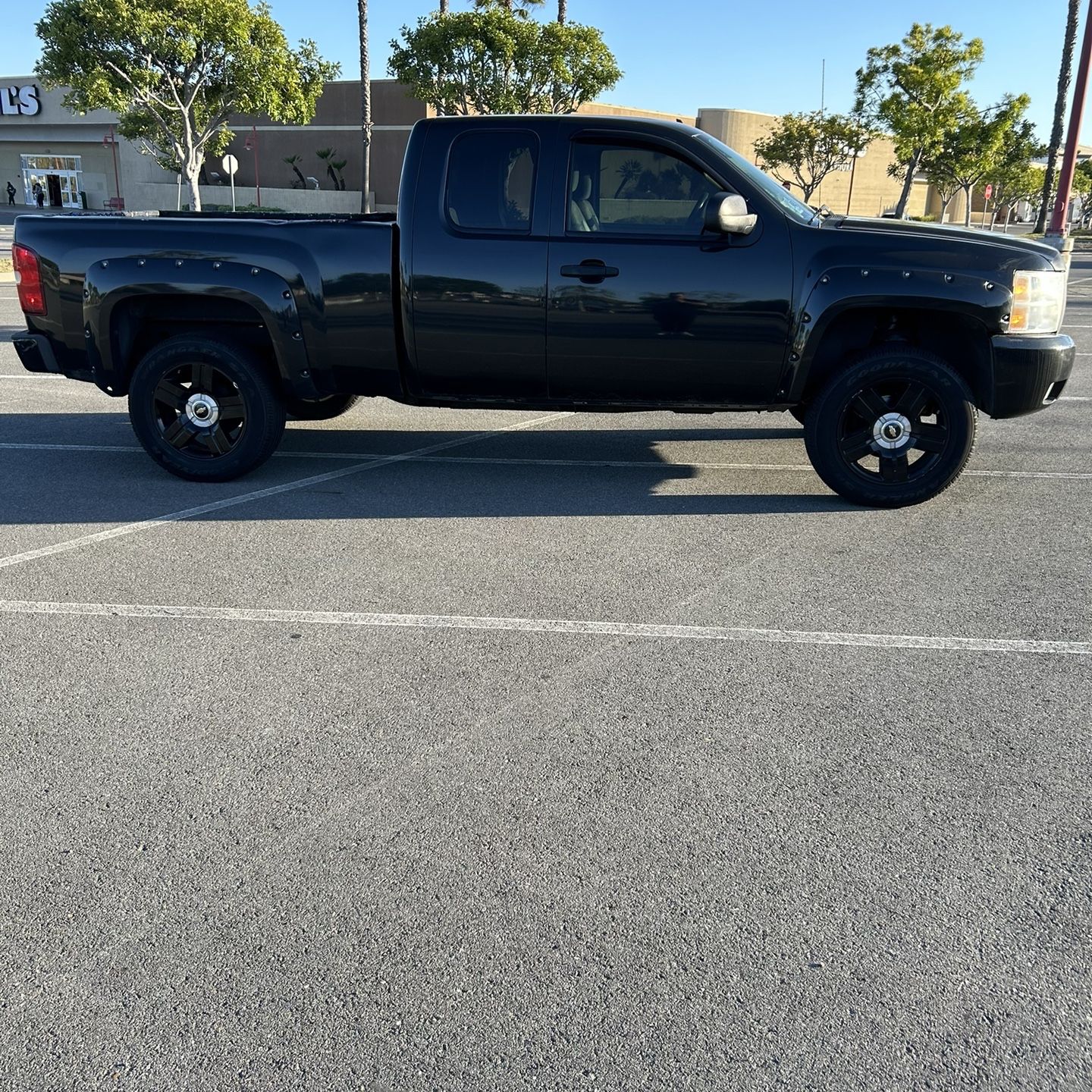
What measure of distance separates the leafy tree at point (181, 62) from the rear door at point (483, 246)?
3113cm

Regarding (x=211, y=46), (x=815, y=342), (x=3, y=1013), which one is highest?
(x=211, y=46)

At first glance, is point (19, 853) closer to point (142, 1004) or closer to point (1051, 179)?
point (142, 1004)

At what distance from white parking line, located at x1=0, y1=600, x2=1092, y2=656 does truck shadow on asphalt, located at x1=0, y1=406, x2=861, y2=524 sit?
1.40 meters

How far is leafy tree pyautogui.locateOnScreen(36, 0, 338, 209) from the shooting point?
32.5 meters

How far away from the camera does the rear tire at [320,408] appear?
7578mm

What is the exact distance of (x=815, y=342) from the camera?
6.02 m

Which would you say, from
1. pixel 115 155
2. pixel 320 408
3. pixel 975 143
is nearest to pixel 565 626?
pixel 320 408

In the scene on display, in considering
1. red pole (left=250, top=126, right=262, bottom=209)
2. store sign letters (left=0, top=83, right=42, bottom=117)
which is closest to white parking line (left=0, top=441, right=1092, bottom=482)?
red pole (left=250, top=126, right=262, bottom=209)

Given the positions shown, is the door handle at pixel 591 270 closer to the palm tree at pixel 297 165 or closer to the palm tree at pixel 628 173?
the palm tree at pixel 628 173

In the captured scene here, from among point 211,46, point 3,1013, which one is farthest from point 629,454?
point 211,46

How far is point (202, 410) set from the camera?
21.6 feet

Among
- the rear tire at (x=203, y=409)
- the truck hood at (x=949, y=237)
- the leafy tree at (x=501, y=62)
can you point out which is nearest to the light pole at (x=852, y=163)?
the leafy tree at (x=501, y=62)

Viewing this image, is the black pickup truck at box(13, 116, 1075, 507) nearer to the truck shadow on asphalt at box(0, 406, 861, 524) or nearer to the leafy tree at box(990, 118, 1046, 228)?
the truck shadow on asphalt at box(0, 406, 861, 524)

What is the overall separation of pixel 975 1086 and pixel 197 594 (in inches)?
147
